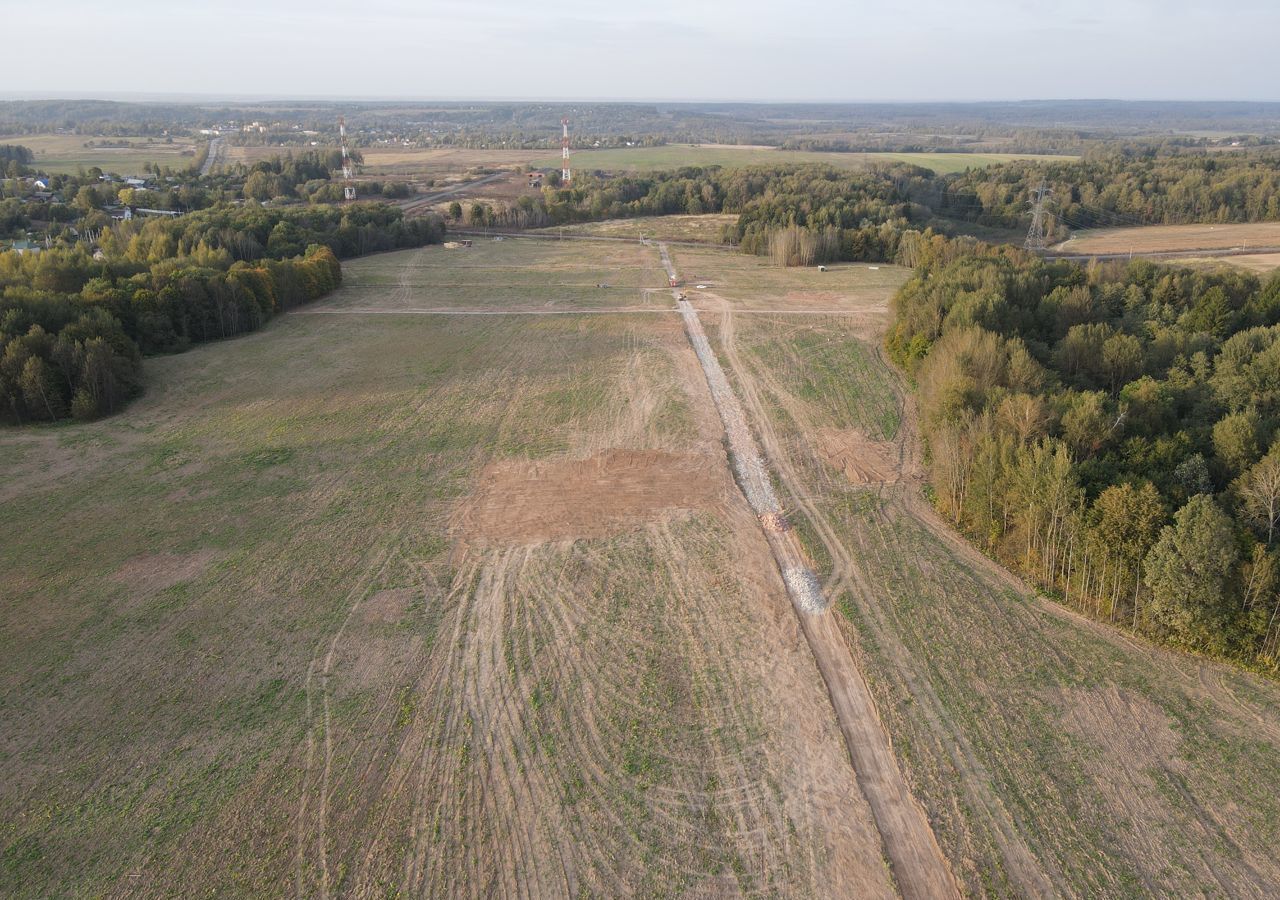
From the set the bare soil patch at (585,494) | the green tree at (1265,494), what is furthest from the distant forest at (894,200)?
the green tree at (1265,494)

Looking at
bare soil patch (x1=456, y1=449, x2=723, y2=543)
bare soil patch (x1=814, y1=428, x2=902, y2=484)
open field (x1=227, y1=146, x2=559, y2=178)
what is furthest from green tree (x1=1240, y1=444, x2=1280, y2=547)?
open field (x1=227, y1=146, x2=559, y2=178)

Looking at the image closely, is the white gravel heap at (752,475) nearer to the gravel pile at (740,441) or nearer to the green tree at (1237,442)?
the gravel pile at (740,441)

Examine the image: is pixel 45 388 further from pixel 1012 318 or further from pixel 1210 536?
pixel 1012 318

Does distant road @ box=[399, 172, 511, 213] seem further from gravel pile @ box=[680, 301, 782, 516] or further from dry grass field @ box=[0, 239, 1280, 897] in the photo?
dry grass field @ box=[0, 239, 1280, 897]

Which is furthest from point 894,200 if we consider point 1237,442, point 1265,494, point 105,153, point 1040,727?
point 105,153

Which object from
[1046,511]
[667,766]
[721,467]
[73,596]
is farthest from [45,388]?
[1046,511]

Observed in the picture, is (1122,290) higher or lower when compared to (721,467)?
higher

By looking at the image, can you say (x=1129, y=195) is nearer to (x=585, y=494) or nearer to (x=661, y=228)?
(x=661, y=228)
